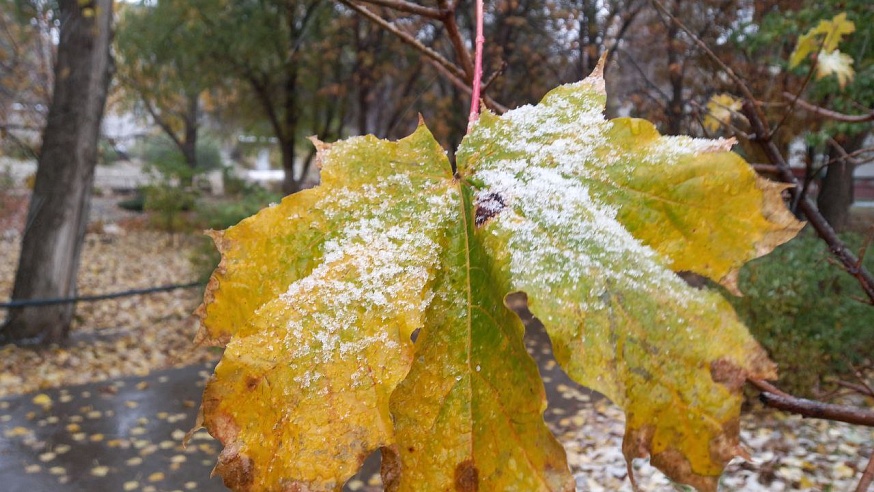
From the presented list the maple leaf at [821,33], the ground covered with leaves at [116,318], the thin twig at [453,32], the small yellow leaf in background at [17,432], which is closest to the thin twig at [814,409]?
the thin twig at [453,32]

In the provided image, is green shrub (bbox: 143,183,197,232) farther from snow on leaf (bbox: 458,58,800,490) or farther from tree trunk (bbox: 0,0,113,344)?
snow on leaf (bbox: 458,58,800,490)

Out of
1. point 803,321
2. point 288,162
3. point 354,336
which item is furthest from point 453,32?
point 288,162

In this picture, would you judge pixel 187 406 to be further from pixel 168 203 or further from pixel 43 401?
pixel 168 203

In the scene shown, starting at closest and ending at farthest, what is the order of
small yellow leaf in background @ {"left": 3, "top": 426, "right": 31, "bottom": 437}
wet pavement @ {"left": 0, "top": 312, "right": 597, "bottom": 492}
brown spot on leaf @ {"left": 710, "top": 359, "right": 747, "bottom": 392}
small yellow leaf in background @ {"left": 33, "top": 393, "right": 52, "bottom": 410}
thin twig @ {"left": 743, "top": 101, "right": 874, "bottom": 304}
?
brown spot on leaf @ {"left": 710, "top": 359, "right": 747, "bottom": 392} < thin twig @ {"left": 743, "top": 101, "right": 874, "bottom": 304} < wet pavement @ {"left": 0, "top": 312, "right": 597, "bottom": 492} < small yellow leaf in background @ {"left": 3, "top": 426, "right": 31, "bottom": 437} < small yellow leaf in background @ {"left": 33, "top": 393, "right": 52, "bottom": 410}

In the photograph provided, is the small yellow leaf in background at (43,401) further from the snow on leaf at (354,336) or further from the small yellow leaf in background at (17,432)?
the snow on leaf at (354,336)

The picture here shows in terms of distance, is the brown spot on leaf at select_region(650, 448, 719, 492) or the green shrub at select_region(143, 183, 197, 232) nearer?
the brown spot on leaf at select_region(650, 448, 719, 492)

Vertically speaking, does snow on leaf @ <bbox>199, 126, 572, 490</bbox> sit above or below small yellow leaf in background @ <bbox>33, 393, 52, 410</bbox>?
above

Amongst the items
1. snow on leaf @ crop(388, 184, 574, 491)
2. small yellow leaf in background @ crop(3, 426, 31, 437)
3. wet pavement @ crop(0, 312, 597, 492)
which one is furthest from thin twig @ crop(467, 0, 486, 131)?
small yellow leaf in background @ crop(3, 426, 31, 437)

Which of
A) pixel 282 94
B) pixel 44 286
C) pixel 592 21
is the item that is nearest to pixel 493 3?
pixel 592 21

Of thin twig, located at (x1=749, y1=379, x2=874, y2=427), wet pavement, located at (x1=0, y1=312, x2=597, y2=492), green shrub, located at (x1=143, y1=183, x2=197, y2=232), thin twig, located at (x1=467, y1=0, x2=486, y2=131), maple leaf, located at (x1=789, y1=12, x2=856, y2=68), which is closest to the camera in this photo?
thin twig, located at (x1=467, y1=0, x2=486, y2=131)
